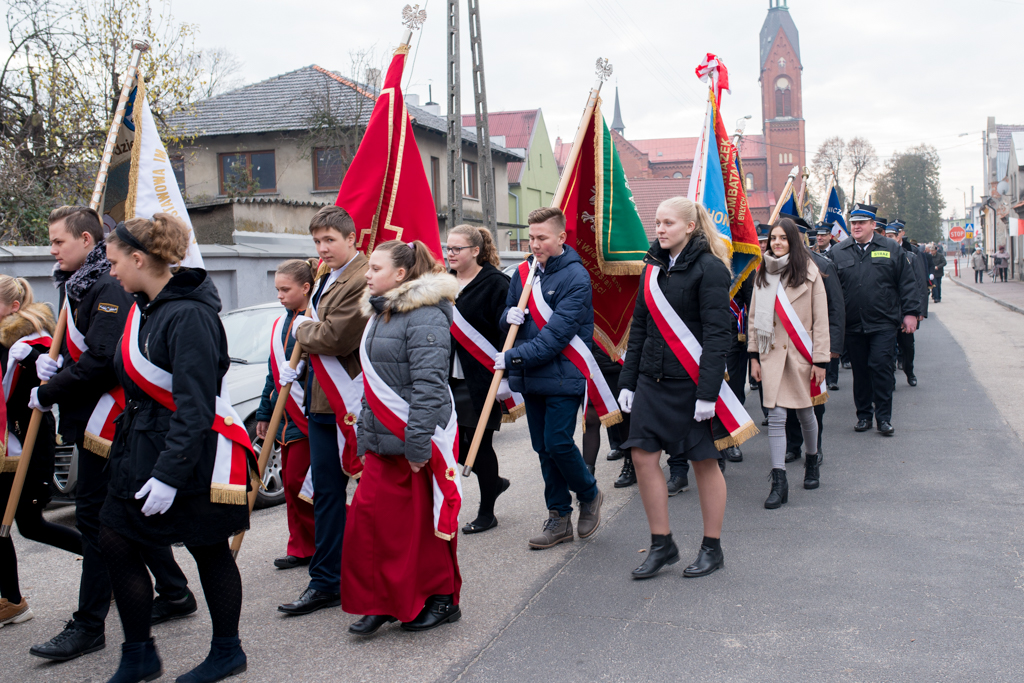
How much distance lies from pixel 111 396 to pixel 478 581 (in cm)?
199

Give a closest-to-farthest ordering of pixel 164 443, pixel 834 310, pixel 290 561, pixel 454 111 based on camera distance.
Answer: pixel 164 443, pixel 290 561, pixel 834 310, pixel 454 111

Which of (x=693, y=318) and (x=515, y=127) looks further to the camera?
(x=515, y=127)

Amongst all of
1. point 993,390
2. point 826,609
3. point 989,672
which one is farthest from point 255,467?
point 993,390

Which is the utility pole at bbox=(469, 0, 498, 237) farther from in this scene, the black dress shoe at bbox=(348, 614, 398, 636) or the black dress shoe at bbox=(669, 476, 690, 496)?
the black dress shoe at bbox=(348, 614, 398, 636)

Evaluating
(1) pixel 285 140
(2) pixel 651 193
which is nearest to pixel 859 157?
(2) pixel 651 193

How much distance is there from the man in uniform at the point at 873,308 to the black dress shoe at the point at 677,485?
8.36ft

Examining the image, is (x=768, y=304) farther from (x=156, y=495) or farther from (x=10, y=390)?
(x=10, y=390)

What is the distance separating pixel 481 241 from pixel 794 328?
7.77ft

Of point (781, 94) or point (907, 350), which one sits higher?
point (781, 94)

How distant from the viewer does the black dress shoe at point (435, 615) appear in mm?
3937

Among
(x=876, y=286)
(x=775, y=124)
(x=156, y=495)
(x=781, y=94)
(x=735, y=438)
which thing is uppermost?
(x=781, y=94)

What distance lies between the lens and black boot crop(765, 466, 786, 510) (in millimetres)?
5691

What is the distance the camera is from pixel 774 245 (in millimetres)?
6273

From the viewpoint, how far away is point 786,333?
20.3 feet
